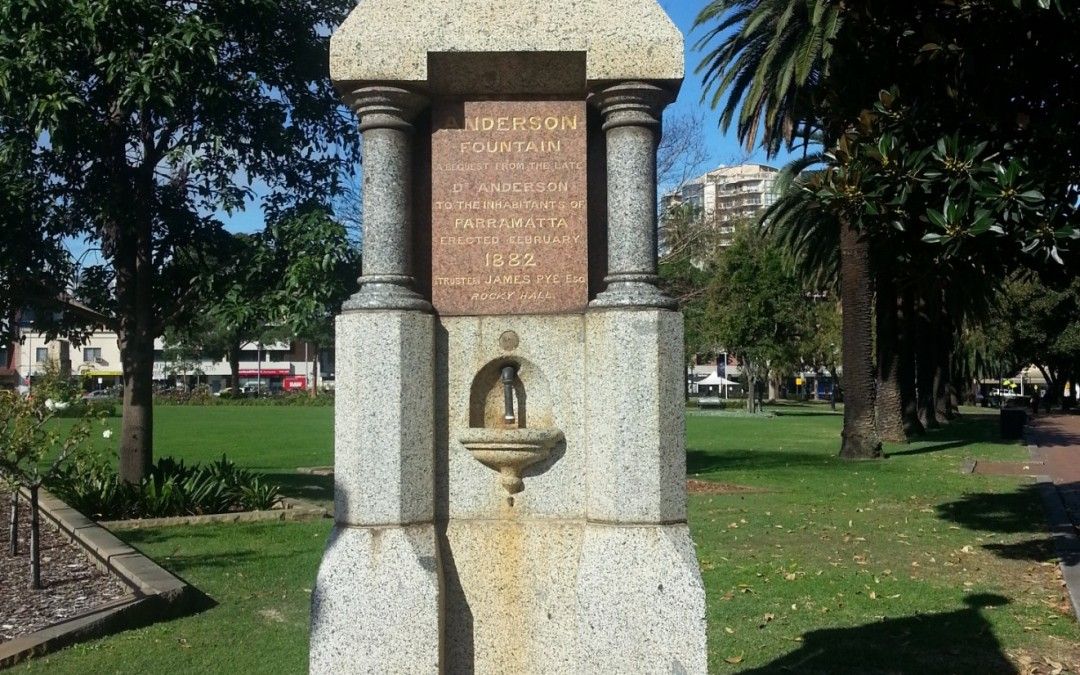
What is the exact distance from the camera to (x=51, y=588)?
856 centimetres

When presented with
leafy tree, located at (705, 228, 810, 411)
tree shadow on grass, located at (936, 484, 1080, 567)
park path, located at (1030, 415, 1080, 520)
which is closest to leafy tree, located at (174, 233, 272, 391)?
tree shadow on grass, located at (936, 484, 1080, 567)

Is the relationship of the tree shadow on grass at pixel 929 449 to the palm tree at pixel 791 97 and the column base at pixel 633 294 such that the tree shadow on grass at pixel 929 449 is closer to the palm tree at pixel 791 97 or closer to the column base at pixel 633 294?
the palm tree at pixel 791 97

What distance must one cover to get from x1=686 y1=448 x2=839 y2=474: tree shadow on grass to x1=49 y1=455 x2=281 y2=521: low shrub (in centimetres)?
877

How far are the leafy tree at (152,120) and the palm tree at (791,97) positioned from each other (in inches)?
425

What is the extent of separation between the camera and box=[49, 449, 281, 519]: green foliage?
1289cm

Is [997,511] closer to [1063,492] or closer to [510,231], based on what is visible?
[1063,492]

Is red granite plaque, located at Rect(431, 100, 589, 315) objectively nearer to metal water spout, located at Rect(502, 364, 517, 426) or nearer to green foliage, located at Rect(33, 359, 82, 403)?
metal water spout, located at Rect(502, 364, 517, 426)

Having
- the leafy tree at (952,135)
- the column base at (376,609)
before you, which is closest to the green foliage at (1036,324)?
the leafy tree at (952,135)

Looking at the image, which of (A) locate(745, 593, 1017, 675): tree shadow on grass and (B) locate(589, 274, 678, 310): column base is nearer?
(B) locate(589, 274, 678, 310): column base

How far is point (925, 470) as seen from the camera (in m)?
20.4

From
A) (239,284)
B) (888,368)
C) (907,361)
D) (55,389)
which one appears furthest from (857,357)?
(55,389)

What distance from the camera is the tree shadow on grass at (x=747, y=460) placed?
68.0ft

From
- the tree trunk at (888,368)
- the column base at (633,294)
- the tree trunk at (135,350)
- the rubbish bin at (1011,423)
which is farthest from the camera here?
the rubbish bin at (1011,423)

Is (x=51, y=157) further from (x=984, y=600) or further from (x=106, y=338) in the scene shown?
(x=106, y=338)
